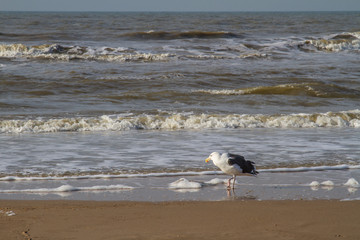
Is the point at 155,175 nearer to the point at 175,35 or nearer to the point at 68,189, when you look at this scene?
the point at 68,189

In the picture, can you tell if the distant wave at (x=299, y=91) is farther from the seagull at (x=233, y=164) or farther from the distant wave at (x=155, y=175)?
the seagull at (x=233, y=164)

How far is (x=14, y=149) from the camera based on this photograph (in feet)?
27.4

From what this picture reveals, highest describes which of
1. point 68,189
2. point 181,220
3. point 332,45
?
point 181,220

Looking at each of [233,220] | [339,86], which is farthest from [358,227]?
[339,86]

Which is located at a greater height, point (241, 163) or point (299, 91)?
point (241, 163)

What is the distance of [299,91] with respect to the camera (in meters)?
15.6

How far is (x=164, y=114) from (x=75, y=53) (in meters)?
14.3

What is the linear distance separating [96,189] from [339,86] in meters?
12.0

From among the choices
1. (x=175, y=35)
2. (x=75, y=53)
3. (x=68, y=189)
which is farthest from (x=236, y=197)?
(x=175, y=35)

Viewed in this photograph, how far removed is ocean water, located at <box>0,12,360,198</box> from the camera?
24.1 ft

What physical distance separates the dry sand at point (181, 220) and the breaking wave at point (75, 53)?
18445 mm

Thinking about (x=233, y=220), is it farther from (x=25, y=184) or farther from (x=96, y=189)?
(x=25, y=184)

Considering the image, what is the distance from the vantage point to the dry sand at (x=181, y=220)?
4410mm

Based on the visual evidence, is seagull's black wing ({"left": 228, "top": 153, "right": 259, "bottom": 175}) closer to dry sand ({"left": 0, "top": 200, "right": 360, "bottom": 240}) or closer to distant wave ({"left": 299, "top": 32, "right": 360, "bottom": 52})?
dry sand ({"left": 0, "top": 200, "right": 360, "bottom": 240})
